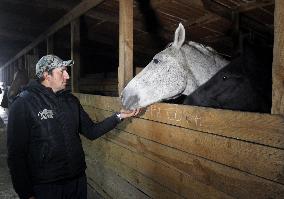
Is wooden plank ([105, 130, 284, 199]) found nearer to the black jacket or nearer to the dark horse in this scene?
the dark horse

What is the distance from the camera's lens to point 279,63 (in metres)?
1.68

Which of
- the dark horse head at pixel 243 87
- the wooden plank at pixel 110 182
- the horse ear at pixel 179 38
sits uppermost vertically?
the horse ear at pixel 179 38

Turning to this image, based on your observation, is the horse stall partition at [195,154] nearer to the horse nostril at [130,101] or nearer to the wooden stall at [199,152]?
the wooden stall at [199,152]

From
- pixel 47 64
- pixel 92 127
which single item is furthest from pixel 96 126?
pixel 47 64

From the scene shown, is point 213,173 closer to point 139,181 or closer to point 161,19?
point 139,181

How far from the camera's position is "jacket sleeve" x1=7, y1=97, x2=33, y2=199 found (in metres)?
2.56

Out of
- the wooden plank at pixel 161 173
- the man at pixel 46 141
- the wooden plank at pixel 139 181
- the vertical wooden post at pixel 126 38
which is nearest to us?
the wooden plank at pixel 161 173

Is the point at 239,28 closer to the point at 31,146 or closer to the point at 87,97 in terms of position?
the point at 87,97

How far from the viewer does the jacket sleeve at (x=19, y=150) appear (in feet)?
8.41

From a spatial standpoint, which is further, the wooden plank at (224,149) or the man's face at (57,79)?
the man's face at (57,79)

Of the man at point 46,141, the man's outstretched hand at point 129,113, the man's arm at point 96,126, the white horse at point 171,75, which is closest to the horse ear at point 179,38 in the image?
the white horse at point 171,75

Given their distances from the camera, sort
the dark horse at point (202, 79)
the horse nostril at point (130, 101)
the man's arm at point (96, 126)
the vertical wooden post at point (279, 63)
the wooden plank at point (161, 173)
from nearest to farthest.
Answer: the vertical wooden post at point (279, 63) → the wooden plank at point (161, 173) → the dark horse at point (202, 79) → the horse nostril at point (130, 101) → the man's arm at point (96, 126)

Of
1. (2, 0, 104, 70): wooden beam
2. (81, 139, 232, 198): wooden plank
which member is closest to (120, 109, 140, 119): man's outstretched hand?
(81, 139, 232, 198): wooden plank

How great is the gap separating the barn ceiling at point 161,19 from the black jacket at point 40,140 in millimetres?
2695
